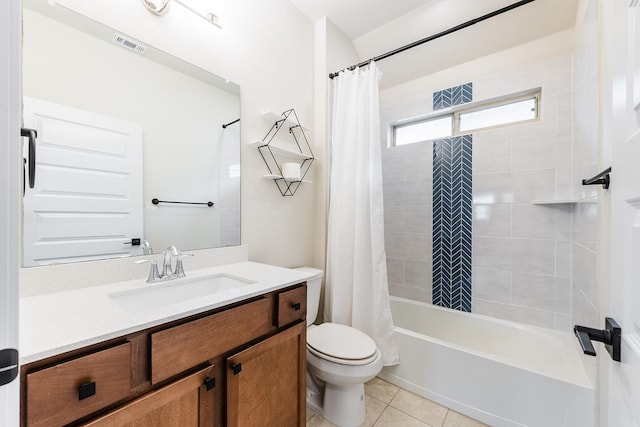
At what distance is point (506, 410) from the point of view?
1478 mm

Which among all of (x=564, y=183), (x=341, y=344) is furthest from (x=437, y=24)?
(x=341, y=344)

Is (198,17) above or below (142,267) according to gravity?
above

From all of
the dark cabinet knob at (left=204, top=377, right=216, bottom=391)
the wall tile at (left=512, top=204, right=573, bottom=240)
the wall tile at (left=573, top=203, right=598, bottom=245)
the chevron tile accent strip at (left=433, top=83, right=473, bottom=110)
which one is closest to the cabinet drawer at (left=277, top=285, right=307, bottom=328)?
the dark cabinet knob at (left=204, top=377, right=216, bottom=391)

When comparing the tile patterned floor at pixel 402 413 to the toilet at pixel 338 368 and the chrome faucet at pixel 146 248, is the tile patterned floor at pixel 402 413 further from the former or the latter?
the chrome faucet at pixel 146 248

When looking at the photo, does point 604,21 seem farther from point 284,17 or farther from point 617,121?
point 284,17

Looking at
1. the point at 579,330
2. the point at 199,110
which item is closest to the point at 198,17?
the point at 199,110

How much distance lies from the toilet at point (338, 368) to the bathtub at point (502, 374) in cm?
44

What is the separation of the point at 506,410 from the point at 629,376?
4.28 ft

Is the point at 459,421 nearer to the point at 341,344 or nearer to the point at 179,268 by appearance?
the point at 341,344

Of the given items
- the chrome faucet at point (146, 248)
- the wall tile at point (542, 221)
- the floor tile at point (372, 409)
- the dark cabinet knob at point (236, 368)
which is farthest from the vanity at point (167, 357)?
the wall tile at point (542, 221)

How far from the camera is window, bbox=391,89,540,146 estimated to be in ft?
6.89

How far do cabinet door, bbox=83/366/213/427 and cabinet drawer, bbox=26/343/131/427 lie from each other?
0.13ft

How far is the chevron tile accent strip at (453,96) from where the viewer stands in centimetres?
225

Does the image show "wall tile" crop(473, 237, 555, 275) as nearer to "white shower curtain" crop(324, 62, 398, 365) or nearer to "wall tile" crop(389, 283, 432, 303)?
"wall tile" crop(389, 283, 432, 303)
